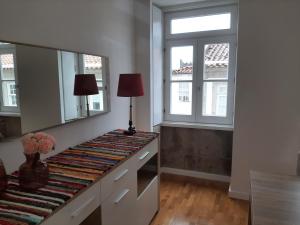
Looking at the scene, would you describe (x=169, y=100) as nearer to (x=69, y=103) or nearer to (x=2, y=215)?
(x=69, y=103)

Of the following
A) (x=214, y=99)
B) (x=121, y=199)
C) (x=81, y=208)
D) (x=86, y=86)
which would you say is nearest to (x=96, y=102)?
(x=86, y=86)

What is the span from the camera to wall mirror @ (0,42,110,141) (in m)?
1.44

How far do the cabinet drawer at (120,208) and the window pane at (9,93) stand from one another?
0.89 meters

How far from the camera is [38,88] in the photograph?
1.67 m

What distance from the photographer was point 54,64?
1.80m

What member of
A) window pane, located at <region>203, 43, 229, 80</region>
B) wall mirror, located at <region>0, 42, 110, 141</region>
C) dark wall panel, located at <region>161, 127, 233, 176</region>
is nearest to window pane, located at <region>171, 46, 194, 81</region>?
window pane, located at <region>203, 43, 229, 80</region>

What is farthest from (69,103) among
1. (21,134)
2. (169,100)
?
(169,100)

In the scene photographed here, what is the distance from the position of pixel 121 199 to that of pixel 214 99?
219 cm

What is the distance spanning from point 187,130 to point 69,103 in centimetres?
203

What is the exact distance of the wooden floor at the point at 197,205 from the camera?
2.50 metres

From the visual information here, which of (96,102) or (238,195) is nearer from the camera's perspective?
(96,102)

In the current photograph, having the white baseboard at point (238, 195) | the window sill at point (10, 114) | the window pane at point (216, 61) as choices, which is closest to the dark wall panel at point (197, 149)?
the white baseboard at point (238, 195)

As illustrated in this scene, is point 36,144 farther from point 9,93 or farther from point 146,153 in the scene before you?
point 146,153

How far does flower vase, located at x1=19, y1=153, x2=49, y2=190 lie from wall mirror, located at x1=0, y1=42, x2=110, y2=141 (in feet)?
1.04
